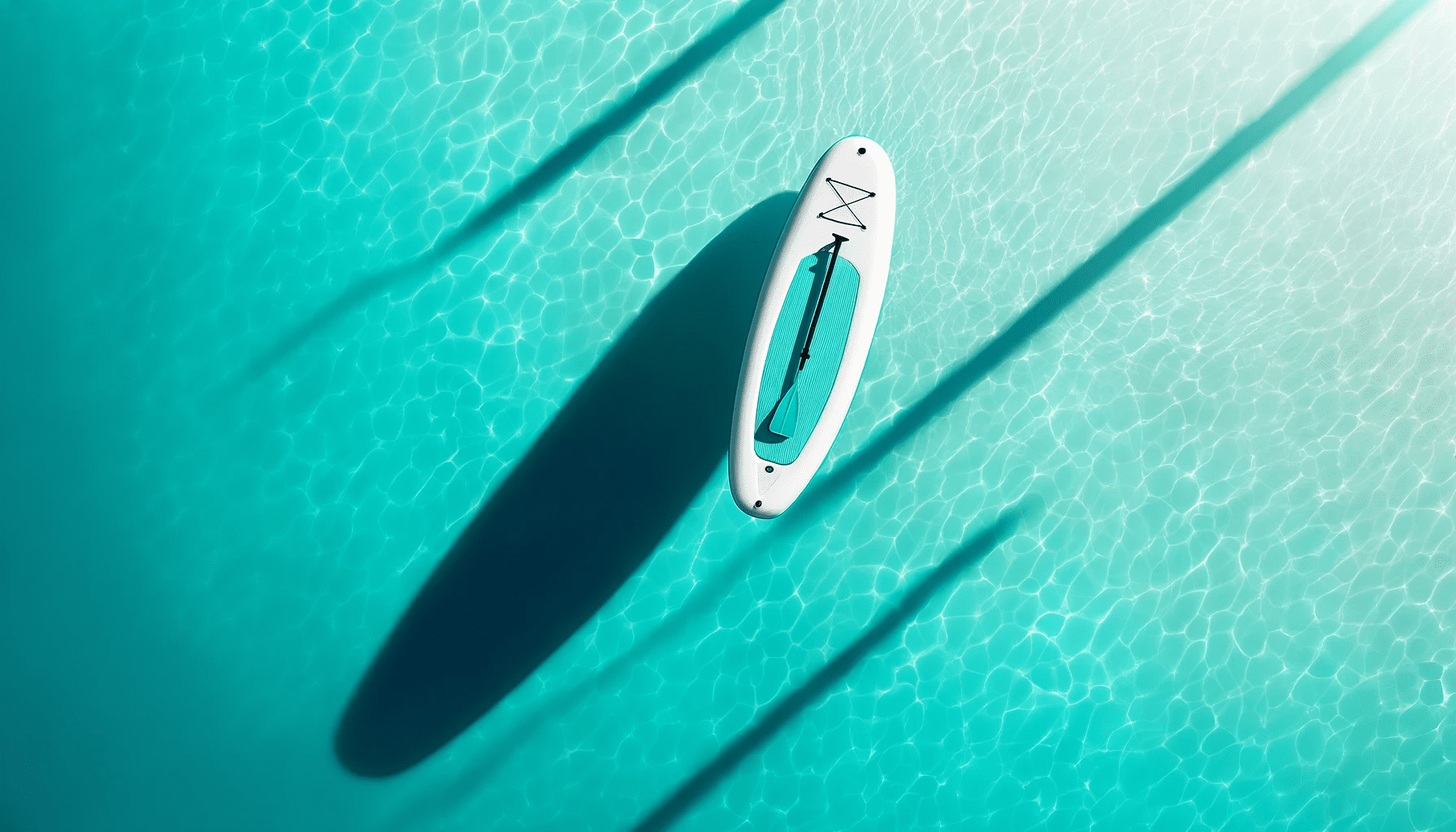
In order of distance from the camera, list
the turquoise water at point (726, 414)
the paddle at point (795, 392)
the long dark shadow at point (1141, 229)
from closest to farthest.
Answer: the paddle at point (795, 392), the turquoise water at point (726, 414), the long dark shadow at point (1141, 229)

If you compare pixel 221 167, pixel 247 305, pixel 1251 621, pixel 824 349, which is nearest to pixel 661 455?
pixel 824 349

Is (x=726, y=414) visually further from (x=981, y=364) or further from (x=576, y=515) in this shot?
(x=981, y=364)

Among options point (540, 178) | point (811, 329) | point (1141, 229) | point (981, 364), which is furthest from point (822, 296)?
point (1141, 229)

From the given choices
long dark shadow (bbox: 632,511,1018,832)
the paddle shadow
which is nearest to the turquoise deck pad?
the paddle shadow

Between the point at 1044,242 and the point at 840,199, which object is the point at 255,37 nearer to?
the point at 840,199

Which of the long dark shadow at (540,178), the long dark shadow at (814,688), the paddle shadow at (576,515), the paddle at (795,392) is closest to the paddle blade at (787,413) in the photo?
the paddle at (795,392)

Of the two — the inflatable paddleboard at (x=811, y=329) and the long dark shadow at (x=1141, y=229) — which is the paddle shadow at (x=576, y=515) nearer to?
the inflatable paddleboard at (x=811, y=329)
